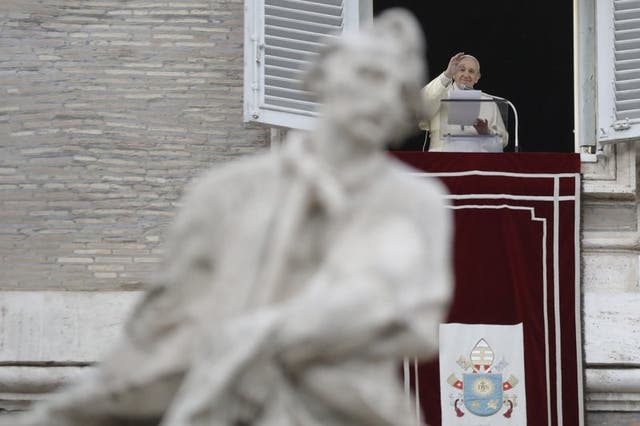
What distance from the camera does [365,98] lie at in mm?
7492

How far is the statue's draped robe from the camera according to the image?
7.26 m

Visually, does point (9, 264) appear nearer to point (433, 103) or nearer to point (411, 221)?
point (433, 103)

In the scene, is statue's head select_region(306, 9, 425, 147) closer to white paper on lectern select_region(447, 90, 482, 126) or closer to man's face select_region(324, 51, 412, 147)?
man's face select_region(324, 51, 412, 147)

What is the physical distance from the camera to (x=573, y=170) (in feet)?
55.1

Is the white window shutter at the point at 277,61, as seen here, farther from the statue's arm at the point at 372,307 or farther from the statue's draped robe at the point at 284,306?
the statue's arm at the point at 372,307

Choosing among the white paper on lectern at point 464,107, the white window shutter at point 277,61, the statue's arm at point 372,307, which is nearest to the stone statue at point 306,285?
the statue's arm at point 372,307

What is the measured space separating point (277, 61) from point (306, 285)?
9146 mm

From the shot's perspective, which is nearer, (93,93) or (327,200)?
(327,200)

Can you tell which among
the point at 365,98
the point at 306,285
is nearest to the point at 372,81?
the point at 365,98

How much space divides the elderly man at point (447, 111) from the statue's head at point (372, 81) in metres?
9.12

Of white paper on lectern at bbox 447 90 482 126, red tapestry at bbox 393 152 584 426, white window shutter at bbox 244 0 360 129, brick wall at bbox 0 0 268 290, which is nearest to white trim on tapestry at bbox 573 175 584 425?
red tapestry at bbox 393 152 584 426

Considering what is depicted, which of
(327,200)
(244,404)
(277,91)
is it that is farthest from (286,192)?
(277,91)

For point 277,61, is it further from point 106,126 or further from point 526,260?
point 526,260

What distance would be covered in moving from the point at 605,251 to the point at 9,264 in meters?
3.40
